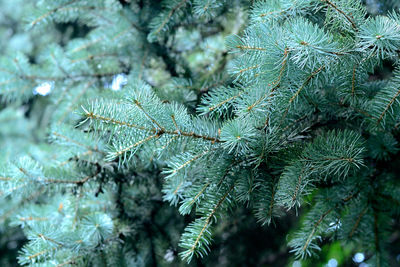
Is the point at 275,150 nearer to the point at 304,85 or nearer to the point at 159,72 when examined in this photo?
the point at 304,85

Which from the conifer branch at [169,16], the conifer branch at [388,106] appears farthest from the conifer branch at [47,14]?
the conifer branch at [388,106]

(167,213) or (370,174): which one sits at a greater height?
(370,174)

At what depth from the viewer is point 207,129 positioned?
0.93 m

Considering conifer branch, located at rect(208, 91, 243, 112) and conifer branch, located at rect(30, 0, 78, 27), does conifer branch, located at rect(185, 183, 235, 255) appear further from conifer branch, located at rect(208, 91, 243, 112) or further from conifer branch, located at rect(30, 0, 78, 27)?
conifer branch, located at rect(30, 0, 78, 27)

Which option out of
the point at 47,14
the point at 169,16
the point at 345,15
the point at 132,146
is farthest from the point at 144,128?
the point at 47,14

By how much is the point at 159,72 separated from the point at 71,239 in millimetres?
945

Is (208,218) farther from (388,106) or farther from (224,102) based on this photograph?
(388,106)

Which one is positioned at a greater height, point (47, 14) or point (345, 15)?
point (345, 15)

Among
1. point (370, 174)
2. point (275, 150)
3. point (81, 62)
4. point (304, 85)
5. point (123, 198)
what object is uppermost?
point (304, 85)

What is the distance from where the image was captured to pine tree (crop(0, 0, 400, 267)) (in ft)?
2.82

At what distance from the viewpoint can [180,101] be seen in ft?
4.33

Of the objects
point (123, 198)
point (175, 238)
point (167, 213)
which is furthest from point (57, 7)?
point (175, 238)

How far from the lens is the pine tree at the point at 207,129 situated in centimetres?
86

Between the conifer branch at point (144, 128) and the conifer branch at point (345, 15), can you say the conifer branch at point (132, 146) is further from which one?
the conifer branch at point (345, 15)
